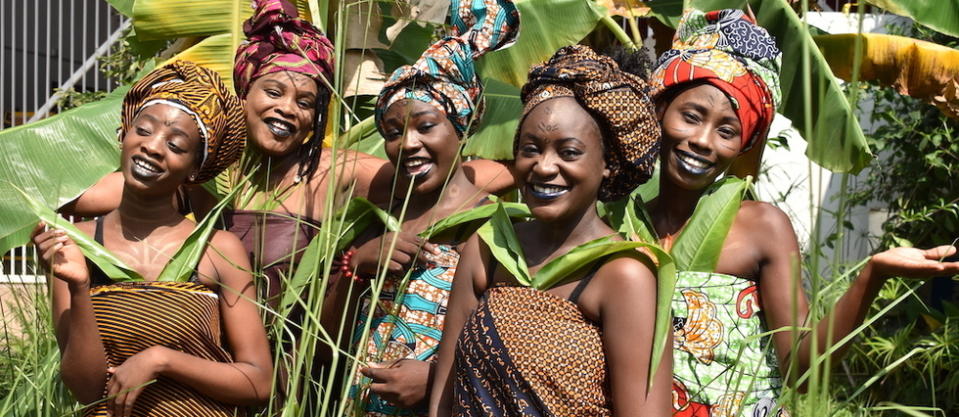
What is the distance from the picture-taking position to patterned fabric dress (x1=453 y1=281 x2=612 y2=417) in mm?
1910

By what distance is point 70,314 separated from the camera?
81.7 inches

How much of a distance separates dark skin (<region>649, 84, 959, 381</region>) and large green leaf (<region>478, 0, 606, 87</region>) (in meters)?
2.24

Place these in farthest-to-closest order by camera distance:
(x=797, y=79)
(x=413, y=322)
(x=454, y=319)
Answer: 1. (x=797, y=79)
2. (x=413, y=322)
3. (x=454, y=319)

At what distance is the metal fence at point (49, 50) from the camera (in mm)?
6879

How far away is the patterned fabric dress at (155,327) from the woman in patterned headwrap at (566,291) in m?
0.55

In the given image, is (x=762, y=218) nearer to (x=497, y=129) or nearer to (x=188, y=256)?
(x=188, y=256)

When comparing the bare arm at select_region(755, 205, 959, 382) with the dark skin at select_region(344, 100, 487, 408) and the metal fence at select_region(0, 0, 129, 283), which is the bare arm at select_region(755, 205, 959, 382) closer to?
the dark skin at select_region(344, 100, 487, 408)

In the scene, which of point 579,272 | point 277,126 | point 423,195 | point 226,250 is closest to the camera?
point 579,272

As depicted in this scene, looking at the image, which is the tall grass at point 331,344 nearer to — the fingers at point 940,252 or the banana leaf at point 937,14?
the fingers at point 940,252

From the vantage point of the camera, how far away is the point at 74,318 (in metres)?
2.05

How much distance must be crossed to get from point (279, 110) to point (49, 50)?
4.81 m

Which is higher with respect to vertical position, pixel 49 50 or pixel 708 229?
pixel 708 229

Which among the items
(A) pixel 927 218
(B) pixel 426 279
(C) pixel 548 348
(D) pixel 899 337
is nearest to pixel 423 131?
(B) pixel 426 279

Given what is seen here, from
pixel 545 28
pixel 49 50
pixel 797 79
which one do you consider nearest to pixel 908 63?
pixel 797 79
